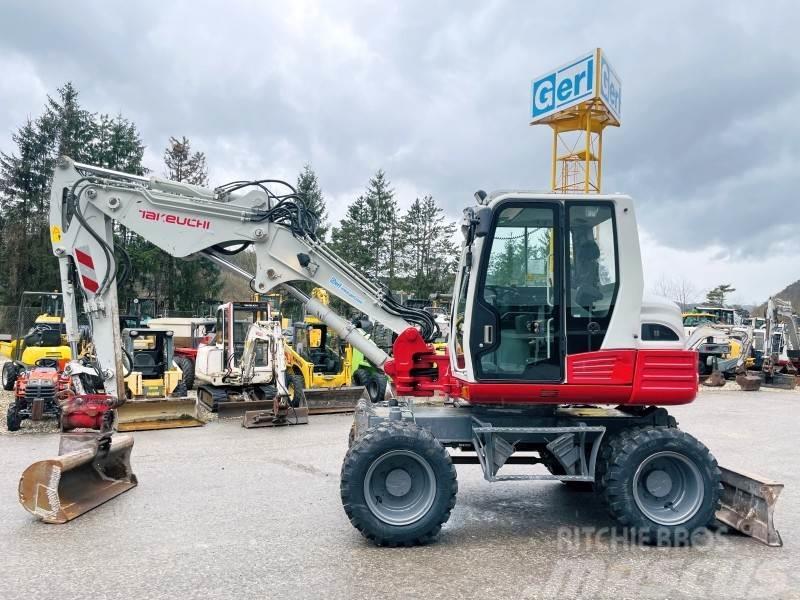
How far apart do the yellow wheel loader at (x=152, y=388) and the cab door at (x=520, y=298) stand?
714cm

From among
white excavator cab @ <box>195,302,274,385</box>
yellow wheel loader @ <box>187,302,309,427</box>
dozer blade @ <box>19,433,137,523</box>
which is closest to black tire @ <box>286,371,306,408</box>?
yellow wheel loader @ <box>187,302,309,427</box>

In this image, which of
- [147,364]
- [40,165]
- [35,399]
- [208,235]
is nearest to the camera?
[208,235]

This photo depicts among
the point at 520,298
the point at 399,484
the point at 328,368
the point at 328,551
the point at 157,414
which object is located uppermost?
the point at 520,298

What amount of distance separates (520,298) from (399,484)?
1842mm

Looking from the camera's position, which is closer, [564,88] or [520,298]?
[520,298]

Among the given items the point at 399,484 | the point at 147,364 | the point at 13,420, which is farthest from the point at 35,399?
the point at 399,484

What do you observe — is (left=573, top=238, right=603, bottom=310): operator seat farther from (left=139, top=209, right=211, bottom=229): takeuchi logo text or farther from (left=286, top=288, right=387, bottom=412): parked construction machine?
Result: (left=286, top=288, right=387, bottom=412): parked construction machine

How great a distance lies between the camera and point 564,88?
75.0 ft

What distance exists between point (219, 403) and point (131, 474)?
5.50 meters

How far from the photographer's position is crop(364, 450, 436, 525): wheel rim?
5270 millimetres

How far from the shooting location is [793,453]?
987 centimetres

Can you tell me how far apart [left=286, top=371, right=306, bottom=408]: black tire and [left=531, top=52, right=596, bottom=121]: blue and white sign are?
565 inches

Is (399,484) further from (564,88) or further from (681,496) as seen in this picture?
(564,88)

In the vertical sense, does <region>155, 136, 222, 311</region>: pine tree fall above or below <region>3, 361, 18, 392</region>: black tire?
above
